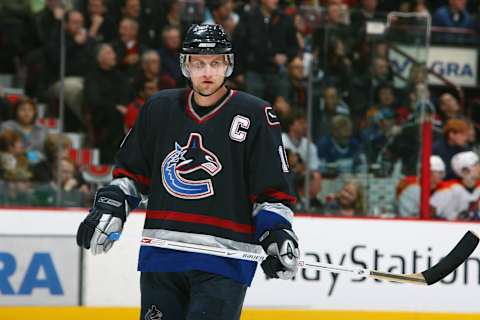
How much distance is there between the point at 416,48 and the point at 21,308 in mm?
2773

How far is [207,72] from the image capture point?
3355 millimetres

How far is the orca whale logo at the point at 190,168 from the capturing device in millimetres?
3334

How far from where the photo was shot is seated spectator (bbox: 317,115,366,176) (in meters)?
6.38

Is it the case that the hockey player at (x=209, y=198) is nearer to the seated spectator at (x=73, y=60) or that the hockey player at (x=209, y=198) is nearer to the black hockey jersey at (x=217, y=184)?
the black hockey jersey at (x=217, y=184)

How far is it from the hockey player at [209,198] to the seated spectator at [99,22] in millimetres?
3289

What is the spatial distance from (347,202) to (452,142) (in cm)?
131

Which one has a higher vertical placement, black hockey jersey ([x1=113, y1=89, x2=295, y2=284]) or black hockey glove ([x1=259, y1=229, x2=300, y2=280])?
black hockey jersey ([x1=113, y1=89, x2=295, y2=284])

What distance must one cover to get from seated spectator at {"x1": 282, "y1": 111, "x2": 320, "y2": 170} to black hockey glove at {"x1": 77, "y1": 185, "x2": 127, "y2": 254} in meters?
2.92

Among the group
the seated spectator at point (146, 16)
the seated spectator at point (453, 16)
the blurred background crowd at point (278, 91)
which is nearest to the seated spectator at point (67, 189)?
the blurred background crowd at point (278, 91)

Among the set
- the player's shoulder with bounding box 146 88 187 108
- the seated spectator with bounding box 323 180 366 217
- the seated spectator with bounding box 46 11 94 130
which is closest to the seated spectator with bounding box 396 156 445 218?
the seated spectator with bounding box 323 180 366 217

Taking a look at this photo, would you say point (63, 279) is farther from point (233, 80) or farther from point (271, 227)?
point (271, 227)

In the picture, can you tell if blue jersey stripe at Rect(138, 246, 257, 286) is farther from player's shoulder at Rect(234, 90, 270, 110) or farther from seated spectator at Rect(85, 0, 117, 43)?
seated spectator at Rect(85, 0, 117, 43)

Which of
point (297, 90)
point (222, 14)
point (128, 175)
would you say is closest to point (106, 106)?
point (222, 14)

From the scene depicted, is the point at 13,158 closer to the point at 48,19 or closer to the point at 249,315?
the point at 48,19
